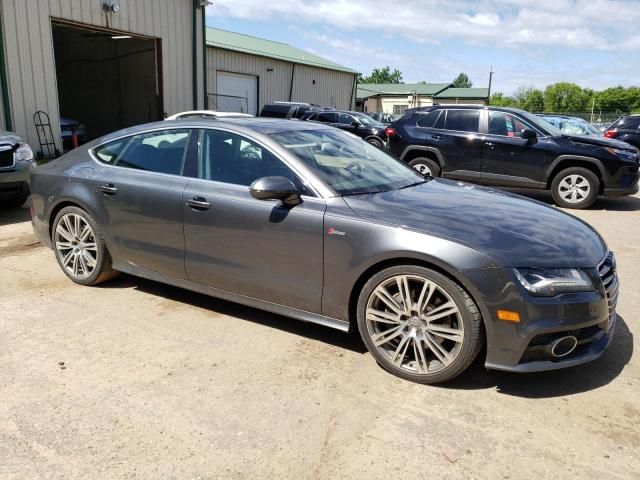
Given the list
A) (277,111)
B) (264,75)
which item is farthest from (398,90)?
(277,111)

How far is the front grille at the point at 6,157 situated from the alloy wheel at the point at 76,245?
3106mm

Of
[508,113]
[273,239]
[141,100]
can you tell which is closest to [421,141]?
[508,113]

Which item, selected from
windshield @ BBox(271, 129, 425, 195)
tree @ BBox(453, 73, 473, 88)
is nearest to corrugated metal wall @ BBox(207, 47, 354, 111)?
windshield @ BBox(271, 129, 425, 195)

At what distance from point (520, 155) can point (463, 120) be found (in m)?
1.32

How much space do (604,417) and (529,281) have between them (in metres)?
0.85

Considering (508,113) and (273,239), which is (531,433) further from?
(508,113)

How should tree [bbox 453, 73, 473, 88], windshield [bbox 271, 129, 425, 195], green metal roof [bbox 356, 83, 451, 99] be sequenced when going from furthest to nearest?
tree [bbox 453, 73, 473, 88] < green metal roof [bbox 356, 83, 451, 99] < windshield [bbox 271, 129, 425, 195]

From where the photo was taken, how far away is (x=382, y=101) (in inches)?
2336

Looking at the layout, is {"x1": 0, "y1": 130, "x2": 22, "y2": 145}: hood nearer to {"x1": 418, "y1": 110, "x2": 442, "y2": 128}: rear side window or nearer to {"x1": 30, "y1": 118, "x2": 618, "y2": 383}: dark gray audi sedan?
{"x1": 30, "y1": 118, "x2": 618, "y2": 383}: dark gray audi sedan

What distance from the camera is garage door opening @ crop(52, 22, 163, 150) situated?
19203 mm

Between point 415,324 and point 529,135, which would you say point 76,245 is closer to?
point 415,324

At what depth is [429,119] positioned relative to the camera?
→ 10547mm

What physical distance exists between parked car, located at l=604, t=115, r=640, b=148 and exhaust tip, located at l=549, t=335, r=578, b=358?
51.2 feet

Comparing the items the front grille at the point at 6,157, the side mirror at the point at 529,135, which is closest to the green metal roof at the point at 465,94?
the side mirror at the point at 529,135
